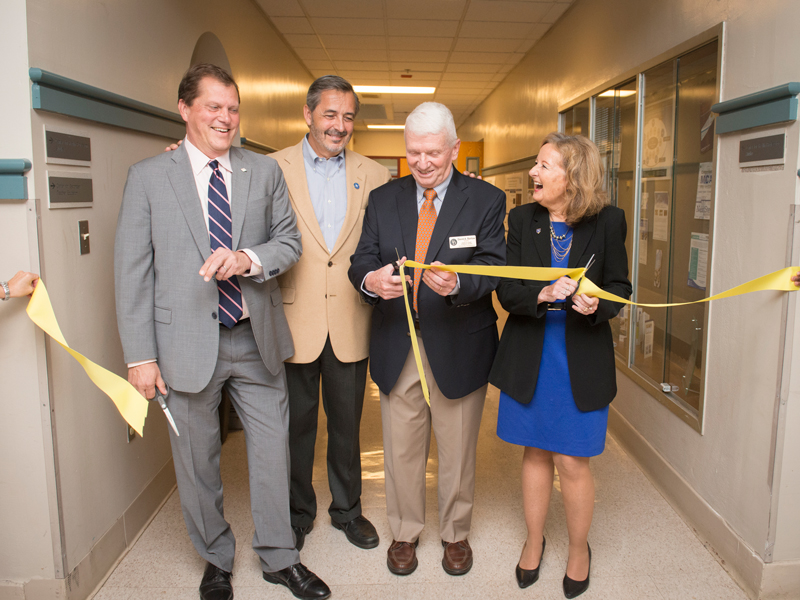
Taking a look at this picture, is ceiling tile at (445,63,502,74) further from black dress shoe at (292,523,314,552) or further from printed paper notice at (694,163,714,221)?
black dress shoe at (292,523,314,552)

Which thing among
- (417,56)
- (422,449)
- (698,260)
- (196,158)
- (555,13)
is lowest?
(422,449)

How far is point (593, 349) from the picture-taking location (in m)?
2.24

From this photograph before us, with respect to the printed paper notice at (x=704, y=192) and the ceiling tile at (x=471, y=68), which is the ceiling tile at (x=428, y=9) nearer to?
the ceiling tile at (x=471, y=68)

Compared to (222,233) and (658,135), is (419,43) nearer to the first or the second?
(658,135)

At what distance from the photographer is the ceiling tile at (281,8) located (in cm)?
557

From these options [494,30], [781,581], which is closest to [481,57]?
[494,30]

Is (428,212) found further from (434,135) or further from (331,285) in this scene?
(331,285)

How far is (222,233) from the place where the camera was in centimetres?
223

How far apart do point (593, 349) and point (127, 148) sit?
2187mm

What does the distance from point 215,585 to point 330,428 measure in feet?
2.50

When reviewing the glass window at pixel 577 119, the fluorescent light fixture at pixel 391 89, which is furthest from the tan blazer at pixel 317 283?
the fluorescent light fixture at pixel 391 89

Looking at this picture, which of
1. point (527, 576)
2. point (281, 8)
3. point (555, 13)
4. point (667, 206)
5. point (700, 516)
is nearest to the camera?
point (527, 576)

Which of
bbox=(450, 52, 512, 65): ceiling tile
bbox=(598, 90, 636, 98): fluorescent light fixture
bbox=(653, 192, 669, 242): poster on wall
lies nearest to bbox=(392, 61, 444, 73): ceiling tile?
bbox=(450, 52, 512, 65): ceiling tile

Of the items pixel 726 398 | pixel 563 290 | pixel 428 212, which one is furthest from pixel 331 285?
pixel 726 398
